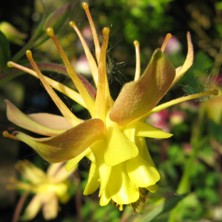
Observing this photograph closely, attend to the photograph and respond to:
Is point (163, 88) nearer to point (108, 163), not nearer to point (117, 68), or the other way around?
point (108, 163)

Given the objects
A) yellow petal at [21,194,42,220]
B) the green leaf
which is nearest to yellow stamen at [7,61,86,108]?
the green leaf

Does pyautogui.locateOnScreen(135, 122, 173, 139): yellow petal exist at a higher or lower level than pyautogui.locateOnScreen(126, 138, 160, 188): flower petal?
higher

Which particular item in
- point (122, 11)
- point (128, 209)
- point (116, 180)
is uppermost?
point (116, 180)

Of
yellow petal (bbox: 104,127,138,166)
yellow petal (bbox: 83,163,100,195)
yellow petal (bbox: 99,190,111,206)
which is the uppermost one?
yellow petal (bbox: 104,127,138,166)

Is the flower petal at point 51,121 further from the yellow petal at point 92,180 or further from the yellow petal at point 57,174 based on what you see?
the yellow petal at point 57,174

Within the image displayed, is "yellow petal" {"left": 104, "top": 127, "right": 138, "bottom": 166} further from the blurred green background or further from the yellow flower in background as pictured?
the yellow flower in background

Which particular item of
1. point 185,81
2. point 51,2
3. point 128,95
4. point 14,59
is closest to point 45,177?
point 51,2
